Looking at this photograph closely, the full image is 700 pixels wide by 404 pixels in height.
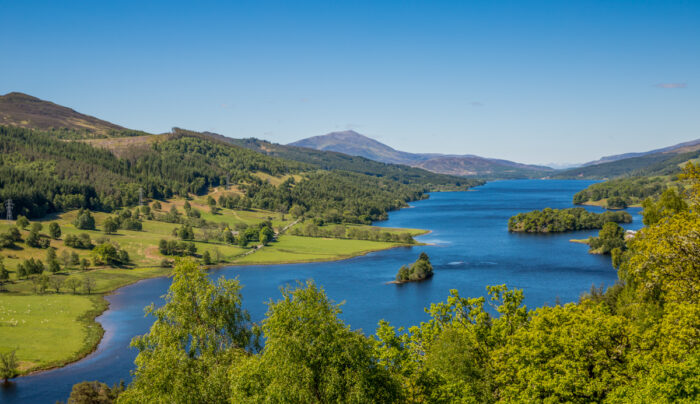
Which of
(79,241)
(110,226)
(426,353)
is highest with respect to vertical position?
(426,353)

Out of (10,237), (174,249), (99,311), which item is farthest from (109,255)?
(99,311)

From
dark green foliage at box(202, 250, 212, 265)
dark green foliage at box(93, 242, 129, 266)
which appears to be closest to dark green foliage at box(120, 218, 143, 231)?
dark green foliage at box(93, 242, 129, 266)

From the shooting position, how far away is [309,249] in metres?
144

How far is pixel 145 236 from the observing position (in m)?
140

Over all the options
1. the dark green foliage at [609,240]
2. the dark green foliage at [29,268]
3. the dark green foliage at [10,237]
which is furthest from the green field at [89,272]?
the dark green foliage at [609,240]

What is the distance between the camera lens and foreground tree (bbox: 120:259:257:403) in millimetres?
20672

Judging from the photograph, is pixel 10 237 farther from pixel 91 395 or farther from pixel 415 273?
pixel 415 273

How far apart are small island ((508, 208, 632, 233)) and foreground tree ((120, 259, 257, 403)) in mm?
160622

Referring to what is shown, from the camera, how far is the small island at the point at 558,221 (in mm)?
170250

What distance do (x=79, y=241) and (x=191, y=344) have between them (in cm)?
11462

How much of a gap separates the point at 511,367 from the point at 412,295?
66.7 m

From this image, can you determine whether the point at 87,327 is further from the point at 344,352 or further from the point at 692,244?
the point at 692,244

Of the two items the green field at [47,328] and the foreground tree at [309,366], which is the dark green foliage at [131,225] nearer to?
the green field at [47,328]

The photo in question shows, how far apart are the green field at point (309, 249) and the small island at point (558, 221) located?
2082 inches
